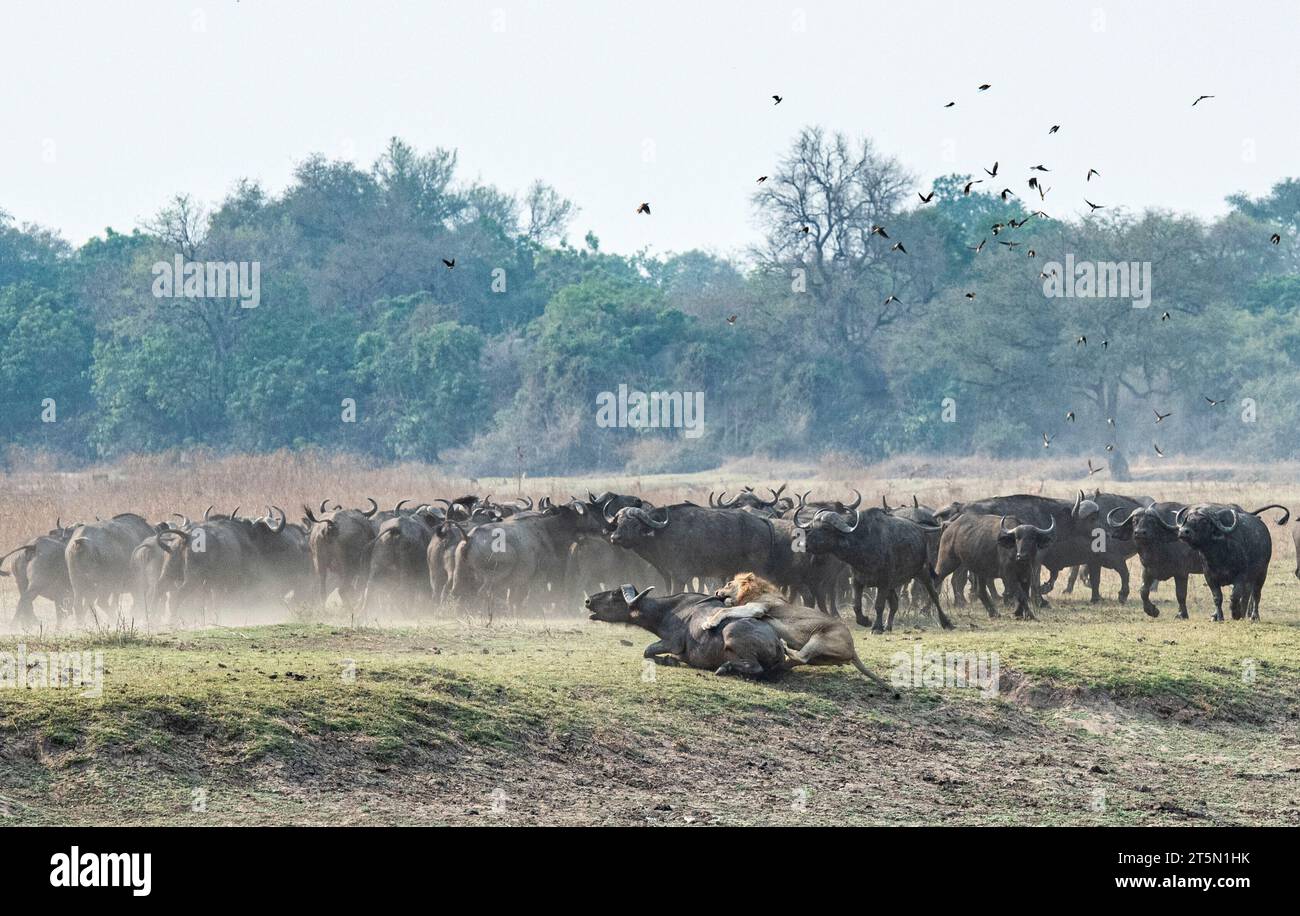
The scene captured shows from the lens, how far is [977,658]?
1334 centimetres

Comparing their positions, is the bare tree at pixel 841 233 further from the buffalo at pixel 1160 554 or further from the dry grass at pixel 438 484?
the buffalo at pixel 1160 554

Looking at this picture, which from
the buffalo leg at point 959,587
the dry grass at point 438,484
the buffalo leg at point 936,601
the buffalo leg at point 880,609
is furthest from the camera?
the dry grass at point 438,484

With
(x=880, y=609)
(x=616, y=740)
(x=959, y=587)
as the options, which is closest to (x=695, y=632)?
(x=616, y=740)

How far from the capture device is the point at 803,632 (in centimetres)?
1247

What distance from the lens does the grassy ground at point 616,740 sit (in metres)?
9.23

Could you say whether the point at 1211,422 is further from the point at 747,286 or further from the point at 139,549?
the point at 139,549

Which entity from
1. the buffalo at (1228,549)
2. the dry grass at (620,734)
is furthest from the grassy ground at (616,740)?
the buffalo at (1228,549)

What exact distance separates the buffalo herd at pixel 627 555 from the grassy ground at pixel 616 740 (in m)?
2.74

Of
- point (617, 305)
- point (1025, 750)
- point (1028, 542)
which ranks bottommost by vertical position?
point (1025, 750)

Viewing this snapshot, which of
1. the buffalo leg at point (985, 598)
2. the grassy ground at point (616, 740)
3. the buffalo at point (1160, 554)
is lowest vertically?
the grassy ground at point (616, 740)

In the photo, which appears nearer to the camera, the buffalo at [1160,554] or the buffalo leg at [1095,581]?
the buffalo at [1160,554]

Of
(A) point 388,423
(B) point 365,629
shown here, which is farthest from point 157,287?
(B) point 365,629

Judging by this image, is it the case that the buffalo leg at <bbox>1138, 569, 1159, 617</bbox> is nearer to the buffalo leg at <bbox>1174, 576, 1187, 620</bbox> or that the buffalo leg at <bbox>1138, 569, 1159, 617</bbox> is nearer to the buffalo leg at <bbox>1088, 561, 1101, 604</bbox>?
the buffalo leg at <bbox>1174, 576, 1187, 620</bbox>
